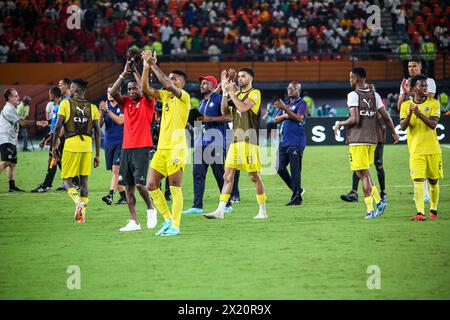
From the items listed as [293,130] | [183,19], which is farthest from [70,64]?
[293,130]

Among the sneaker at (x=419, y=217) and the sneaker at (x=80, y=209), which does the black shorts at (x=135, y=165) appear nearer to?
the sneaker at (x=80, y=209)

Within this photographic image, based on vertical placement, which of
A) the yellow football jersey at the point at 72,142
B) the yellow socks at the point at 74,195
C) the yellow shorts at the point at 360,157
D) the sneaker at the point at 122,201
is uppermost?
the yellow football jersey at the point at 72,142

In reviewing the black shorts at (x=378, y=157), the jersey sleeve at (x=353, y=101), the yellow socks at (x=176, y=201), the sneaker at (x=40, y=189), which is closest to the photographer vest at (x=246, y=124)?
the jersey sleeve at (x=353, y=101)

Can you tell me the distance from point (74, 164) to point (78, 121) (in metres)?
0.70

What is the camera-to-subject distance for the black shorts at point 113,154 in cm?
1589

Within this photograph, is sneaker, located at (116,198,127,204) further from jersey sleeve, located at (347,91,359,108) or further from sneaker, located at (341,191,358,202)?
jersey sleeve, located at (347,91,359,108)

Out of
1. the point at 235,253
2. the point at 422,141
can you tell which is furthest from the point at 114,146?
the point at 235,253

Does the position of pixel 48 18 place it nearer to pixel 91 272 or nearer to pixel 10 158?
pixel 10 158

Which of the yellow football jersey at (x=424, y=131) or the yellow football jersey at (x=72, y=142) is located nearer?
the yellow football jersey at (x=424, y=131)

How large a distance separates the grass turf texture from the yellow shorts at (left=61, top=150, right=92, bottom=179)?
78 centimetres

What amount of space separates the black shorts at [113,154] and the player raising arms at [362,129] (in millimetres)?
4773

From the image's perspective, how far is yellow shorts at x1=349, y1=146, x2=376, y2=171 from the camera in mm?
12922

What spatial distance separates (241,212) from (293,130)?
2.19 metres

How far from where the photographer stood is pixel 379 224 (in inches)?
490
